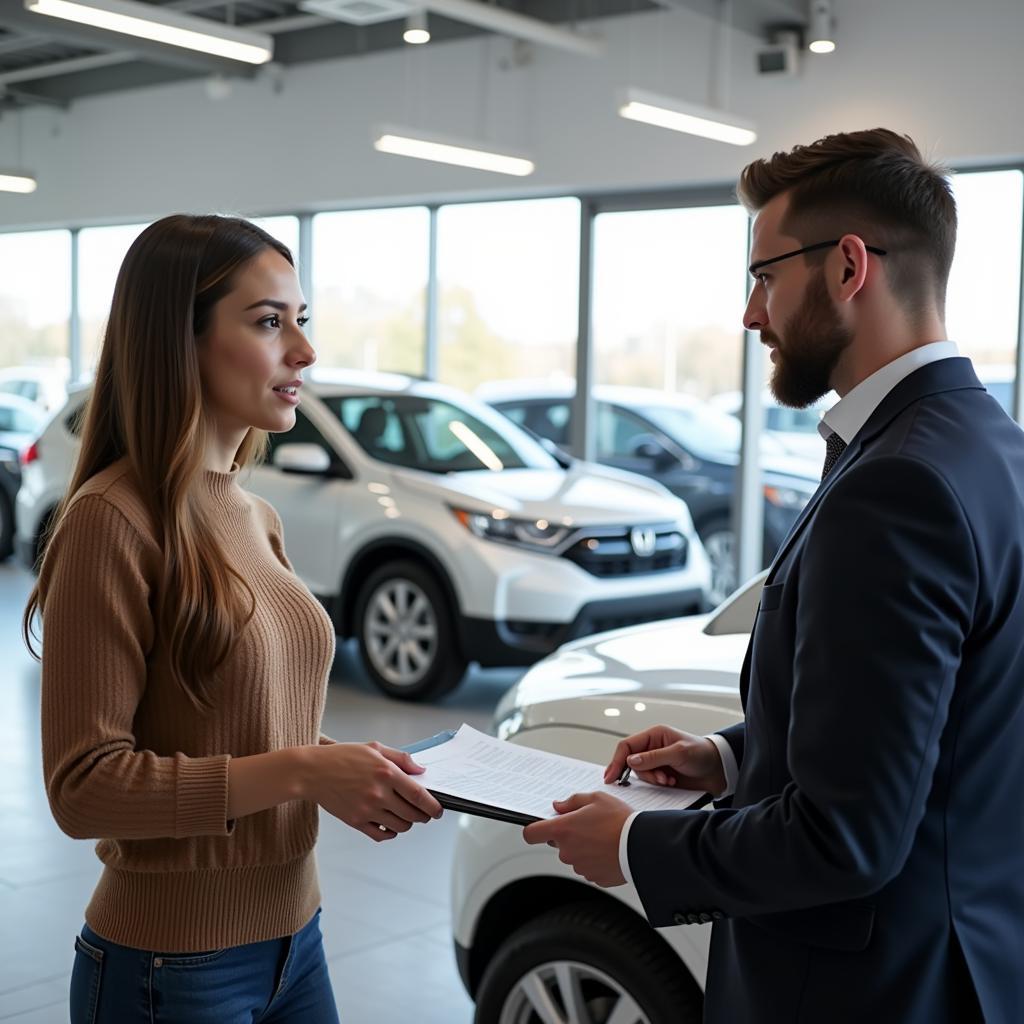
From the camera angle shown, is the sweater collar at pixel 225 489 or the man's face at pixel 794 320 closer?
the man's face at pixel 794 320

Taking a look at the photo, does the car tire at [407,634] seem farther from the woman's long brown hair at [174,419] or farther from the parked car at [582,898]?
the woman's long brown hair at [174,419]

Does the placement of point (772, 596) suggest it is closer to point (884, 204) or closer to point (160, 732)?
point (884, 204)

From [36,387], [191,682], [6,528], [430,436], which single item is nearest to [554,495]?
[430,436]

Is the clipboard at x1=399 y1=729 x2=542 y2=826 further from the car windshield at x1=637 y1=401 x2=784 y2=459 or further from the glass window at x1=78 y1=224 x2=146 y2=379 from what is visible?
the glass window at x1=78 y1=224 x2=146 y2=379

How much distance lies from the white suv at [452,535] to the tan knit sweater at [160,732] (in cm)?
473

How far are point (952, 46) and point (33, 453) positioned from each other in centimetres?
623

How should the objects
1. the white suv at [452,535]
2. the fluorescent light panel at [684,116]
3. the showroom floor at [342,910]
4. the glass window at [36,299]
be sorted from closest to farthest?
the showroom floor at [342,910] < the white suv at [452,535] < the fluorescent light panel at [684,116] < the glass window at [36,299]

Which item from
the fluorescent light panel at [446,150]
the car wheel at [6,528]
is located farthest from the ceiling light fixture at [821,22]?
the car wheel at [6,528]

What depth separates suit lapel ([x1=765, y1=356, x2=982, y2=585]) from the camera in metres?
1.48

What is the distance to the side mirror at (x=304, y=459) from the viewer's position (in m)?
7.18

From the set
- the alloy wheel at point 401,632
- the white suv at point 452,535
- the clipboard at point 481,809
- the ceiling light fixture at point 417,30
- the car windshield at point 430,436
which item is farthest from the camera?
the ceiling light fixture at point 417,30

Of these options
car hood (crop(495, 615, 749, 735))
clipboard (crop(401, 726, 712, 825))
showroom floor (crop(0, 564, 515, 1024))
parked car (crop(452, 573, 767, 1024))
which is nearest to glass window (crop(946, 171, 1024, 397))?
showroom floor (crop(0, 564, 515, 1024))

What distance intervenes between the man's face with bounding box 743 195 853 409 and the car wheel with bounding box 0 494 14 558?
35.7 ft

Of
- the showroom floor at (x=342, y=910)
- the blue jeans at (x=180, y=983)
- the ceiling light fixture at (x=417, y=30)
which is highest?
the ceiling light fixture at (x=417, y=30)
